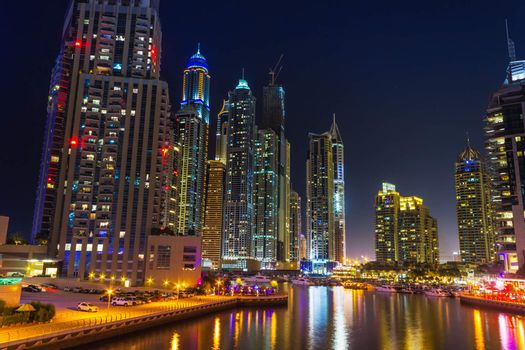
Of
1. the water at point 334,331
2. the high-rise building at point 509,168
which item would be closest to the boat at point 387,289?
the high-rise building at point 509,168

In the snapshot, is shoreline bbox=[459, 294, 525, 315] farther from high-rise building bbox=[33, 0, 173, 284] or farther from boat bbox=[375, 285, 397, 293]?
high-rise building bbox=[33, 0, 173, 284]

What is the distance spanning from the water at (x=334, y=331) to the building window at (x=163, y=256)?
119ft

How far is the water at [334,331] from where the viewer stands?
57.4 meters

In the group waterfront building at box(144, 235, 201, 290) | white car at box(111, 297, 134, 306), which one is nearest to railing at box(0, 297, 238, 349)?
white car at box(111, 297, 134, 306)

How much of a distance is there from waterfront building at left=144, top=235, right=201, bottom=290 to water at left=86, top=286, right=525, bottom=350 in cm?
3019

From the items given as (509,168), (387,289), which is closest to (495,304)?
(509,168)

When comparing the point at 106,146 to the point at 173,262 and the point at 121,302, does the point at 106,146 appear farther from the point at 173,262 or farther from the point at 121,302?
the point at 121,302

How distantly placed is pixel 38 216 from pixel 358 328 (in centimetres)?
12332

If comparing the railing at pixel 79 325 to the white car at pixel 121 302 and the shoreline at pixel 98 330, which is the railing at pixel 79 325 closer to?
the shoreline at pixel 98 330

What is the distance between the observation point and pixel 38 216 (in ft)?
500

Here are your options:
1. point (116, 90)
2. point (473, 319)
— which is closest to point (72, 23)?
point (116, 90)

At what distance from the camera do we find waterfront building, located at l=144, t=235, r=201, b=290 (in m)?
121

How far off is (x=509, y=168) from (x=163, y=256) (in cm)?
10929

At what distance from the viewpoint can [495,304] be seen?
349 feet
